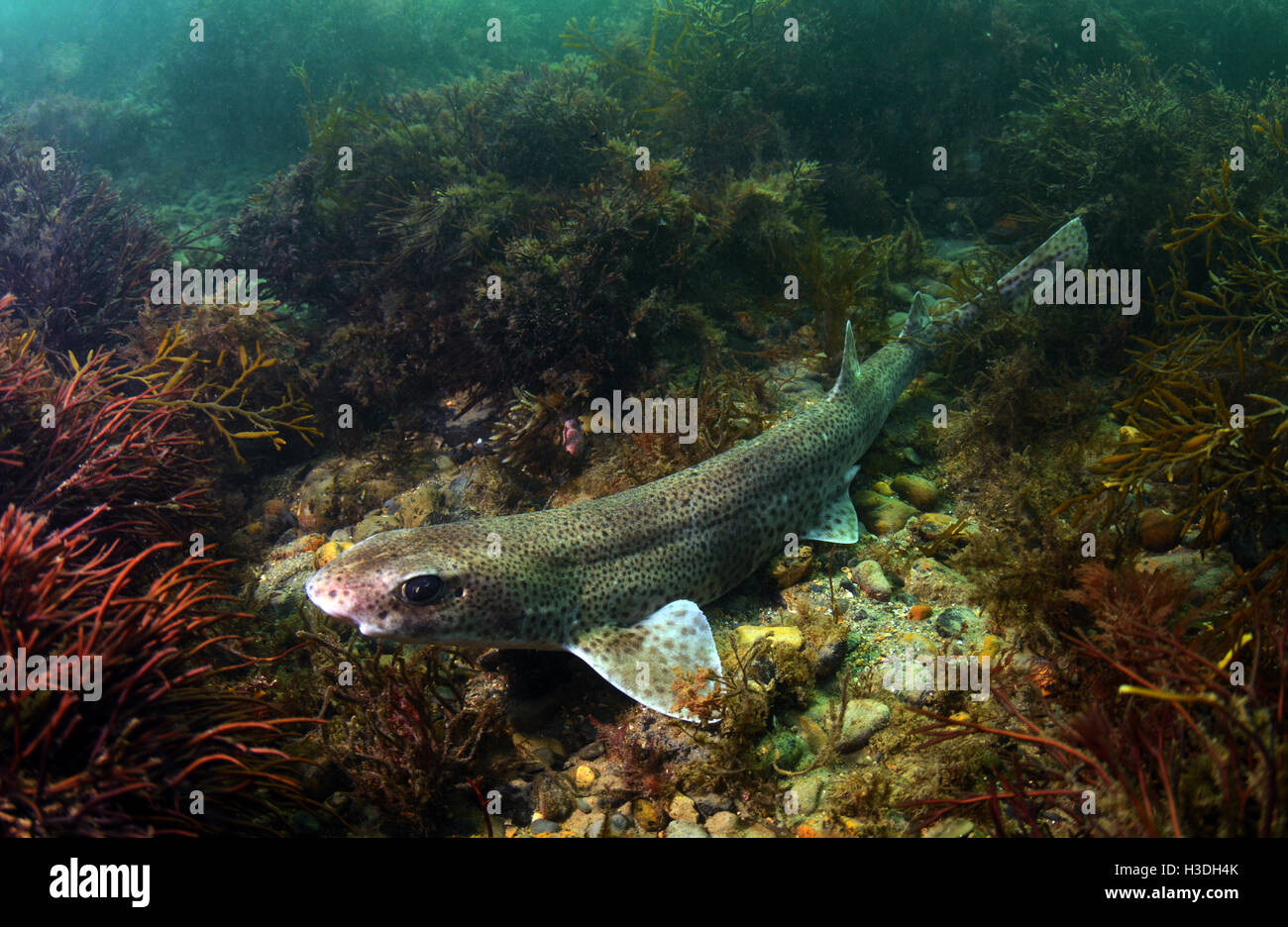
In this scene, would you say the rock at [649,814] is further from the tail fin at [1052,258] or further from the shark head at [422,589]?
the tail fin at [1052,258]

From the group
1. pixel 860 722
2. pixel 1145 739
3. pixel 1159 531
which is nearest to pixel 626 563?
pixel 860 722

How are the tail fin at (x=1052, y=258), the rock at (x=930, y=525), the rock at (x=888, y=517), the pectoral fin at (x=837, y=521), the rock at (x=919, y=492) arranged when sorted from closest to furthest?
the pectoral fin at (x=837, y=521)
the rock at (x=930, y=525)
the rock at (x=888, y=517)
the rock at (x=919, y=492)
the tail fin at (x=1052, y=258)

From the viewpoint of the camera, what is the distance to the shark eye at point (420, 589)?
11.6 feet

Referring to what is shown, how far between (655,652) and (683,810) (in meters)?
0.91

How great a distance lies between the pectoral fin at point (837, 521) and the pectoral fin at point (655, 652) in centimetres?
144

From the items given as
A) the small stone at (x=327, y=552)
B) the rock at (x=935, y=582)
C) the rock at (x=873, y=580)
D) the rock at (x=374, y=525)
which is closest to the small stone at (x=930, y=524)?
the rock at (x=935, y=582)

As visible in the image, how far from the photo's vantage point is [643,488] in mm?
4695

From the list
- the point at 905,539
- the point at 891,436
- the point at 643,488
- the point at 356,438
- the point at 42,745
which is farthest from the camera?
the point at 356,438

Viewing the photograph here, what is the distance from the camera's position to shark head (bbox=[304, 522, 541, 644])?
350 cm

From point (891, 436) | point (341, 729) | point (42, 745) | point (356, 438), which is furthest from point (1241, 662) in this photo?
point (356, 438)

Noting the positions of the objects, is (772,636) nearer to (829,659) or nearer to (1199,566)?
(829,659)

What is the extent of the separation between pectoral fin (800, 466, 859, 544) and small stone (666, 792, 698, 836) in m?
2.30
